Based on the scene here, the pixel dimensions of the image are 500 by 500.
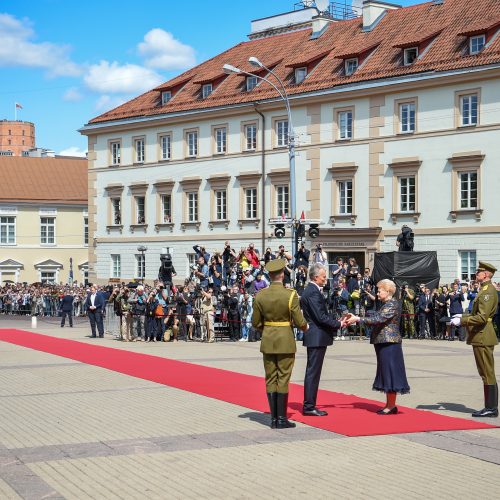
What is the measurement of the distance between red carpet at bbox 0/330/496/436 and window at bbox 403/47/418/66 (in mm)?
24893

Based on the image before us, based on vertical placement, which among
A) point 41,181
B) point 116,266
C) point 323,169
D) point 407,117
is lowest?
point 116,266

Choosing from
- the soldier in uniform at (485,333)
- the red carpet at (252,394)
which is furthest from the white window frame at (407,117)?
the soldier in uniform at (485,333)

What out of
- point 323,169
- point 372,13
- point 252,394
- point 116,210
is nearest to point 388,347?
point 252,394

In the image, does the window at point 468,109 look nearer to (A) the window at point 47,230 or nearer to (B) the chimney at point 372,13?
(B) the chimney at point 372,13

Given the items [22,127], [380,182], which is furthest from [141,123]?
[22,127]

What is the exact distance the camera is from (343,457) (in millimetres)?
10625

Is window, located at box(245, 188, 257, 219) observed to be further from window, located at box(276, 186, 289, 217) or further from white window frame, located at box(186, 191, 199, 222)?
white window frame, located at box(186, 191, 199, 222)

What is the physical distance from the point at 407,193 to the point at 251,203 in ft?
32.1

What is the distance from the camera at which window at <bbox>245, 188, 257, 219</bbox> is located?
52781mm

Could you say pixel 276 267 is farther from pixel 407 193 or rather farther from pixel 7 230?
pixel 7 230

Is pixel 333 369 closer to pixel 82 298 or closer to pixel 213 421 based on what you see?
pixel 213 421

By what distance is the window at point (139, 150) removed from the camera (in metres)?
58.9

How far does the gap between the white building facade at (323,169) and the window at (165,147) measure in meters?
0.08

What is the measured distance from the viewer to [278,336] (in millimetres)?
12625
